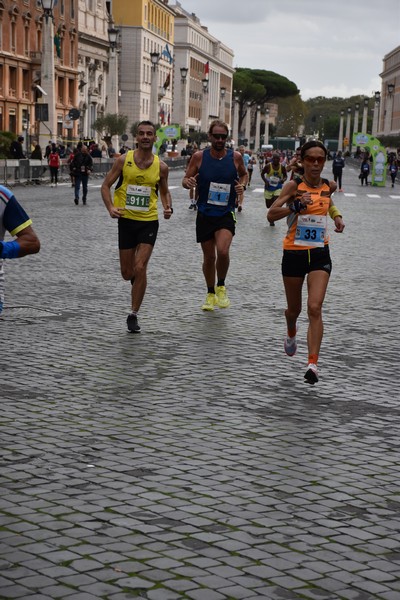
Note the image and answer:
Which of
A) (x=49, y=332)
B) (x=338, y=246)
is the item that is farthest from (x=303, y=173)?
(x=338, y=246)

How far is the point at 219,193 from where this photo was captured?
11.8 metres

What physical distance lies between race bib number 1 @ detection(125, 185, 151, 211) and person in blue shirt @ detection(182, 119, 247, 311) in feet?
4.00

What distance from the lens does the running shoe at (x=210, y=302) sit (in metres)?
11.9

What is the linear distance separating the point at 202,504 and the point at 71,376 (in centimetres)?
319

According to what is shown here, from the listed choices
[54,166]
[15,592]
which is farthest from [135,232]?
[54,166]

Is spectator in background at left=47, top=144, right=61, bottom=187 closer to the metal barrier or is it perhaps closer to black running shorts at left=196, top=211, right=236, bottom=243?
the metal barrier

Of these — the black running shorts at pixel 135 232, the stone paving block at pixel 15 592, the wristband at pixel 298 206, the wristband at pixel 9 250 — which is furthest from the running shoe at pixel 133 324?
the stone paving block at pixel 15 592

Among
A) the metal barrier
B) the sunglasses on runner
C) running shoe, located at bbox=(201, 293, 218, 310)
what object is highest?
the sunglasses on runner

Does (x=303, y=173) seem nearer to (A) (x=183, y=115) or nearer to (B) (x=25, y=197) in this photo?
(B) (x=25, y=197)

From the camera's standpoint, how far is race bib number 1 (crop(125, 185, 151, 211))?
1051 centimetres

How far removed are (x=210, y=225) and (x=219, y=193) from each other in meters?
0.33

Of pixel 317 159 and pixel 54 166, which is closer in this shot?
pixel 317 159

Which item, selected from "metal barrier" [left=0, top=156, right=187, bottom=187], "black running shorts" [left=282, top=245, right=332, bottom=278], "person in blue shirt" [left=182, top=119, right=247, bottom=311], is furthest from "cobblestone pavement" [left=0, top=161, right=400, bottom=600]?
"metal barrier" [left=0, top=156, right=187, bottom=187]

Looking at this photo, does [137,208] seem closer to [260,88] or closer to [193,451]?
[193,451]
